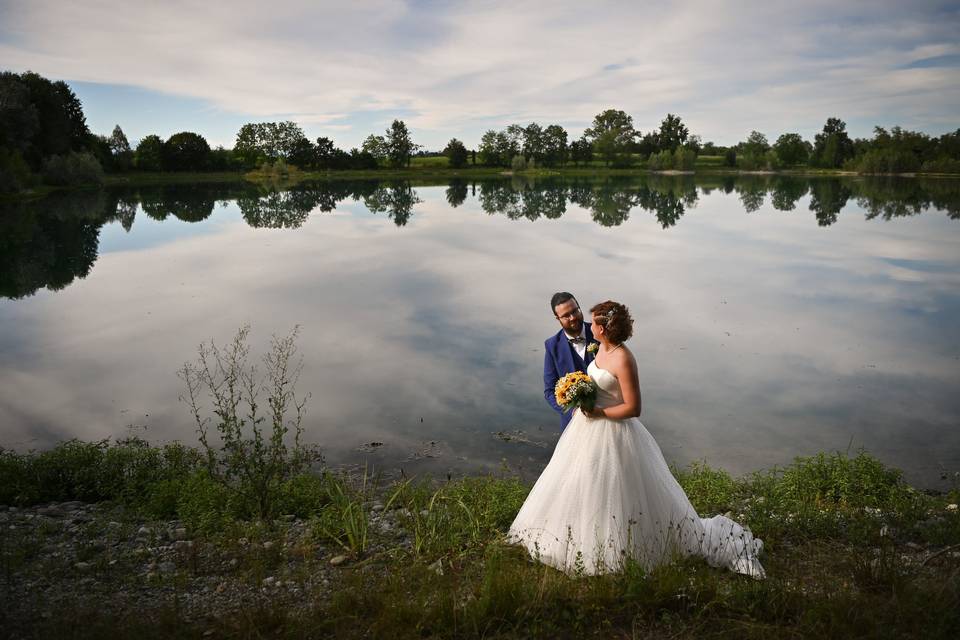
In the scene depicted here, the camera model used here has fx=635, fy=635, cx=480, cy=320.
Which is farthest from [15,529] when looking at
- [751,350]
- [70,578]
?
[751,350]

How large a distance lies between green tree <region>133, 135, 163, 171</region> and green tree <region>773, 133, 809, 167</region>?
13872 cm

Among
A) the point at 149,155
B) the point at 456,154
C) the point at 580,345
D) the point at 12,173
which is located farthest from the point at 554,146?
the point at 580,345

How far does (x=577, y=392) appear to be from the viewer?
5770 millimetres

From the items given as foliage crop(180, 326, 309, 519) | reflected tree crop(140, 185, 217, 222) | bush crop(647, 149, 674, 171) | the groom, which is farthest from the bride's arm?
bush crop(647, 149, 674, 171)

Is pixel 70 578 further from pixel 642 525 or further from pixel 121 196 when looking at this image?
pixel 121 196

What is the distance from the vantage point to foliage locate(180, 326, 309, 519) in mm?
7422

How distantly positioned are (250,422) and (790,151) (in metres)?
172

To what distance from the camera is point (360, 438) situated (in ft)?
34.0

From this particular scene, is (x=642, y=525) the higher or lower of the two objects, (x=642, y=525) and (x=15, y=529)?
the higher

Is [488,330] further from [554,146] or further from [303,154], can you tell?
[554,146]

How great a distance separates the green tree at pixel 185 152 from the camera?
110m

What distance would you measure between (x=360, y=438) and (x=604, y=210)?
4573cm

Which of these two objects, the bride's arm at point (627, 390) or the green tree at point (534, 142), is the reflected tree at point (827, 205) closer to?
the bride's arm at point (627, 390)

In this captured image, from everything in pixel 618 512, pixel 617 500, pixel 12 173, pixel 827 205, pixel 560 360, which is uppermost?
pixel 12 173
